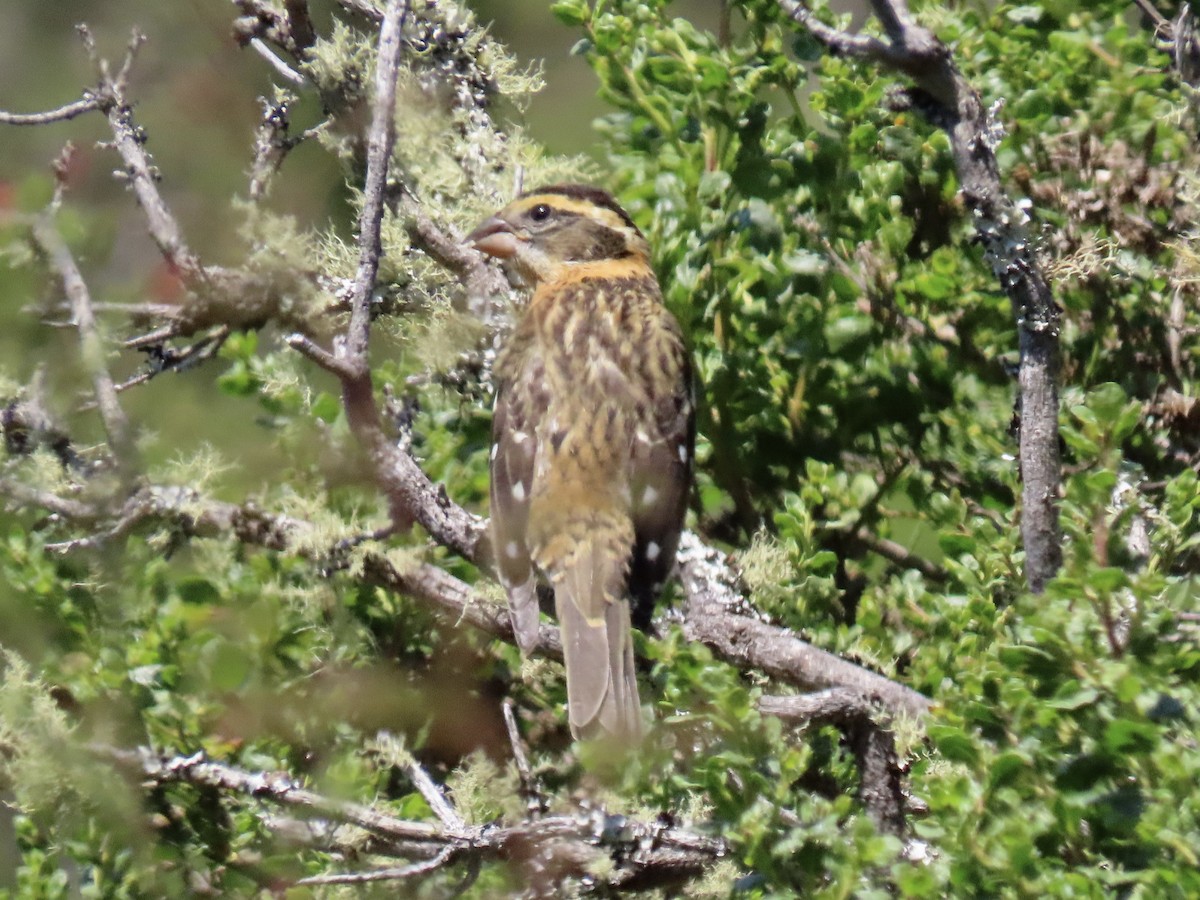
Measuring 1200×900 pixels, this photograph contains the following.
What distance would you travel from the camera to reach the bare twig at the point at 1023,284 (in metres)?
2.35

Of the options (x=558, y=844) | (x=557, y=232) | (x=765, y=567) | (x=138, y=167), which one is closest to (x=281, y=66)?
(x=138, y=167)

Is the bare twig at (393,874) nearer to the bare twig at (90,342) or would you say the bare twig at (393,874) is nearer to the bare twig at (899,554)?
the bare twig at (90,342)

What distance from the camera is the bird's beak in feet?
11.5

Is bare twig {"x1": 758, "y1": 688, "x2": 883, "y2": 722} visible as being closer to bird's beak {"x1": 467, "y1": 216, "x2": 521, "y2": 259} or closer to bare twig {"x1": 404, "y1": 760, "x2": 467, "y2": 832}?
bare twig {"x1": 404, "y1": 760, "x2": 467, "y2": 832}

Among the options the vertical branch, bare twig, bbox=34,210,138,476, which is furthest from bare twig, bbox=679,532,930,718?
bare twig, bbox=34,210,138,476

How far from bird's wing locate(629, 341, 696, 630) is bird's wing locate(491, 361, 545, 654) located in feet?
0.75

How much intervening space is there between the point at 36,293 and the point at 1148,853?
210cm

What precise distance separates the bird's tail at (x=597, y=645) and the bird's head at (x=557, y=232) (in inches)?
28.6

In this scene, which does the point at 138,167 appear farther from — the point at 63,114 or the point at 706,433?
the point at 706,433

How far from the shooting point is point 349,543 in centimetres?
285

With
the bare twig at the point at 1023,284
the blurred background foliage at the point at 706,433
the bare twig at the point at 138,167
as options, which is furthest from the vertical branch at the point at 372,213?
the bare twig at the point at 1023,284

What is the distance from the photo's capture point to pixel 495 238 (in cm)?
358

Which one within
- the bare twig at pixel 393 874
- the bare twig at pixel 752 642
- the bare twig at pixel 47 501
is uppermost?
the bare twig at pixel 47 501

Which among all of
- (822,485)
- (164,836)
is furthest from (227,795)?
(822,485)
